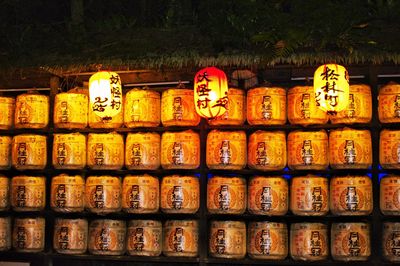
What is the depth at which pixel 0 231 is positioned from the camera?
28.6ft

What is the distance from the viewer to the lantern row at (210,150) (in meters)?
7.69

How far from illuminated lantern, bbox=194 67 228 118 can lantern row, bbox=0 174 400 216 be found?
98 centimetres

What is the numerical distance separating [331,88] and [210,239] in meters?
2.66

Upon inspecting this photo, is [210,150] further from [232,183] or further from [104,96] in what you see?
[104,96]

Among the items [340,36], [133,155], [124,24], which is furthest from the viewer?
[124,24]

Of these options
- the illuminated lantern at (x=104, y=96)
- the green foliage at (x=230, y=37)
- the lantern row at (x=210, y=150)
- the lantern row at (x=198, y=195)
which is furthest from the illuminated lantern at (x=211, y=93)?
the illuminated lantern at (x=104, y=96)

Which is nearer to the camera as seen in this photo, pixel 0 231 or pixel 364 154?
pixel 364 154

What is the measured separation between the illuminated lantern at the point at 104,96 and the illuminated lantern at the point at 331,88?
2.76 metres

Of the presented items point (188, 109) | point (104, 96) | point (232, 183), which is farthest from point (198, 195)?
point (104, 96)

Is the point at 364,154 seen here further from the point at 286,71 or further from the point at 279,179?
the point at 286,71

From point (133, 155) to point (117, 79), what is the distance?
3.64 feet

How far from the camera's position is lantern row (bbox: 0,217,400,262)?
25.1 feet

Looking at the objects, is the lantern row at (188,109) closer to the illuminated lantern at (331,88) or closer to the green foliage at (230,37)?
the illuminated lantern at (331,88)

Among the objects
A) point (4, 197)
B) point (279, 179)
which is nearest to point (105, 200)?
point (4, 197)
